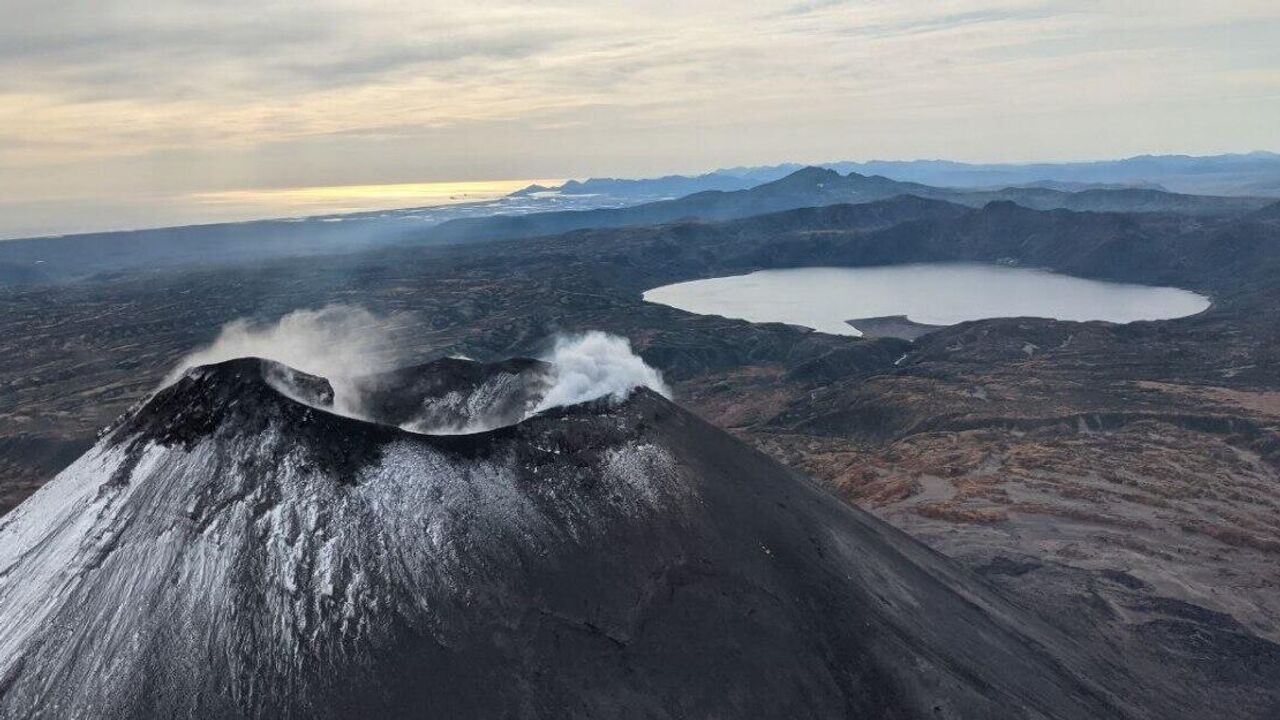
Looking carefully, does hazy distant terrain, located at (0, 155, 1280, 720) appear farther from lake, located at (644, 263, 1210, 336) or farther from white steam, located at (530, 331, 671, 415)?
lake, located at (644, 263, 1210, 336)

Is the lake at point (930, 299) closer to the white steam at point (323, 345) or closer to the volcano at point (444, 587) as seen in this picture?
the white steam at point (323, 345)

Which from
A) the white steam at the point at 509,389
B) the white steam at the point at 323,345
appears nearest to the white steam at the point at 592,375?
the white steam at the point at 509,389

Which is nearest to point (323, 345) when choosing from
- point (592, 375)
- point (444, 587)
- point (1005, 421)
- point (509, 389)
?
point (509, 389)

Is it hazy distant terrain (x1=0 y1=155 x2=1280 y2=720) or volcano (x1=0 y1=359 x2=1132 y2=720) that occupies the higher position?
volcano (x1=0 y1=359 x2=1132 y2=720)

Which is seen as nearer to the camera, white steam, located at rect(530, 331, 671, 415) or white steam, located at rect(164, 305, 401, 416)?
white steam, located at rect(530, 331, 671, 415)

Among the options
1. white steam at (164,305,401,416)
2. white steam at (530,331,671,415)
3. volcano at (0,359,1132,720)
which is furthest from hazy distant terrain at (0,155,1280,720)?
white steam at (164,305,401,416)

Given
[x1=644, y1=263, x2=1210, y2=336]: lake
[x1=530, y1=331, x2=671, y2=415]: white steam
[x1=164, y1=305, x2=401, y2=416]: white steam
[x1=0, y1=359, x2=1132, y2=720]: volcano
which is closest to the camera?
[x1=0, y1=359, x2=1132, y2=720]: volcano
